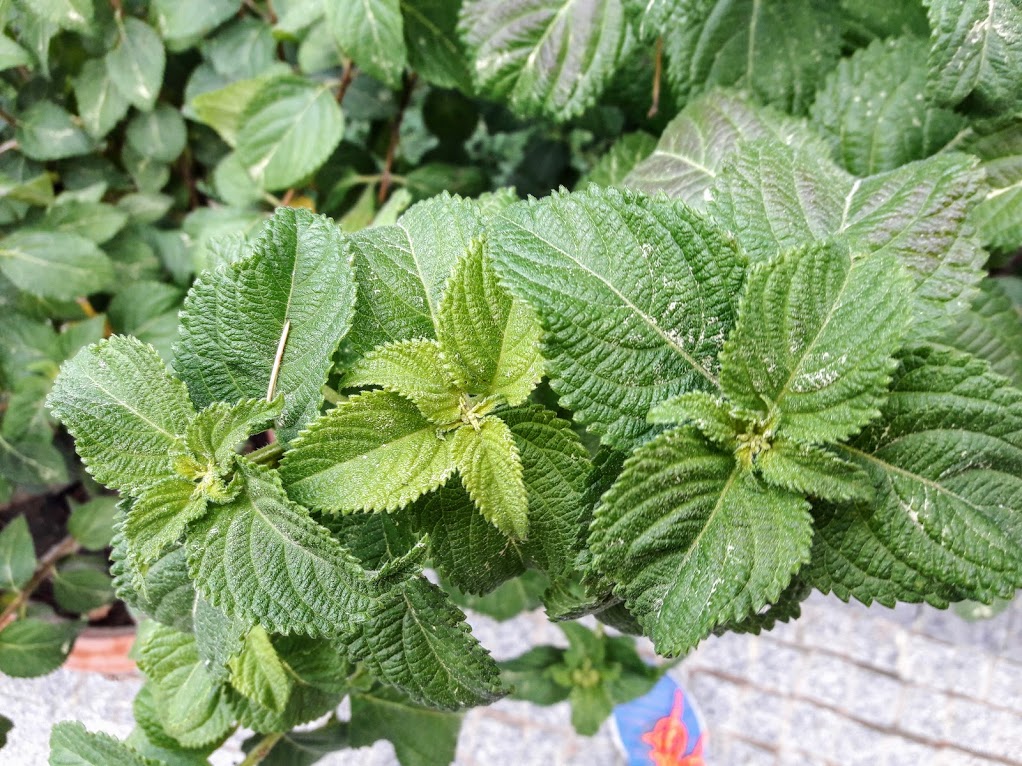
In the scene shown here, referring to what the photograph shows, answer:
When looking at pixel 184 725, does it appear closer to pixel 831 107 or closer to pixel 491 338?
pixel 491 338

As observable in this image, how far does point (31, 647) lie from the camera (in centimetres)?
108

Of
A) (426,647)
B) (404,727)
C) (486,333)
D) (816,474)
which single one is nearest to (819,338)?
(816,474)

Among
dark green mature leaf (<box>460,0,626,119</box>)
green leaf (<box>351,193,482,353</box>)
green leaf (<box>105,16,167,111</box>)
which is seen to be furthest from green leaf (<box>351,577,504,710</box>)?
green leaf (<box>105,16,167,111</box>)

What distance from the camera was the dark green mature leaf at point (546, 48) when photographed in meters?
0.94

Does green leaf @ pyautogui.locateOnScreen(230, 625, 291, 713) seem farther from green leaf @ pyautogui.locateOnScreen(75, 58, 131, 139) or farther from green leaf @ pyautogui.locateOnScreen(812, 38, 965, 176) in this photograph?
green leaf @ pyautogui.locateOnScreen(75, 58, 131, 139)

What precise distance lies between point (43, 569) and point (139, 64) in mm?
776

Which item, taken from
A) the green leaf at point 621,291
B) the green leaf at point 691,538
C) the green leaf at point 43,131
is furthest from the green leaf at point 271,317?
the green leaf at point 43,131

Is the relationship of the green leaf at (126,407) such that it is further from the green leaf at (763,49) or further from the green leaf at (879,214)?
the green leaf at (763,49)

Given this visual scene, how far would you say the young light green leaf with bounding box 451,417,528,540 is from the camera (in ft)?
1.83

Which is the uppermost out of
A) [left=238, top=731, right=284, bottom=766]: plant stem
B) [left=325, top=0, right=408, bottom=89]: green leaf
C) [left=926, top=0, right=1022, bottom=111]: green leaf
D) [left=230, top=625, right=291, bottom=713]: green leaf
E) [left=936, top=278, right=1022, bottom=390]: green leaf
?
[left=926, top=0, right=1022, bottom=111]: green leaf

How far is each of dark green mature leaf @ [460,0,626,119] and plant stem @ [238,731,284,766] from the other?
2.50ft

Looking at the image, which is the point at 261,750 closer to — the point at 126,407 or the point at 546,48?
the point at 126,407

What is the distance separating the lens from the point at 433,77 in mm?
1126

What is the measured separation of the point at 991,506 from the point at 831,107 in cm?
53
